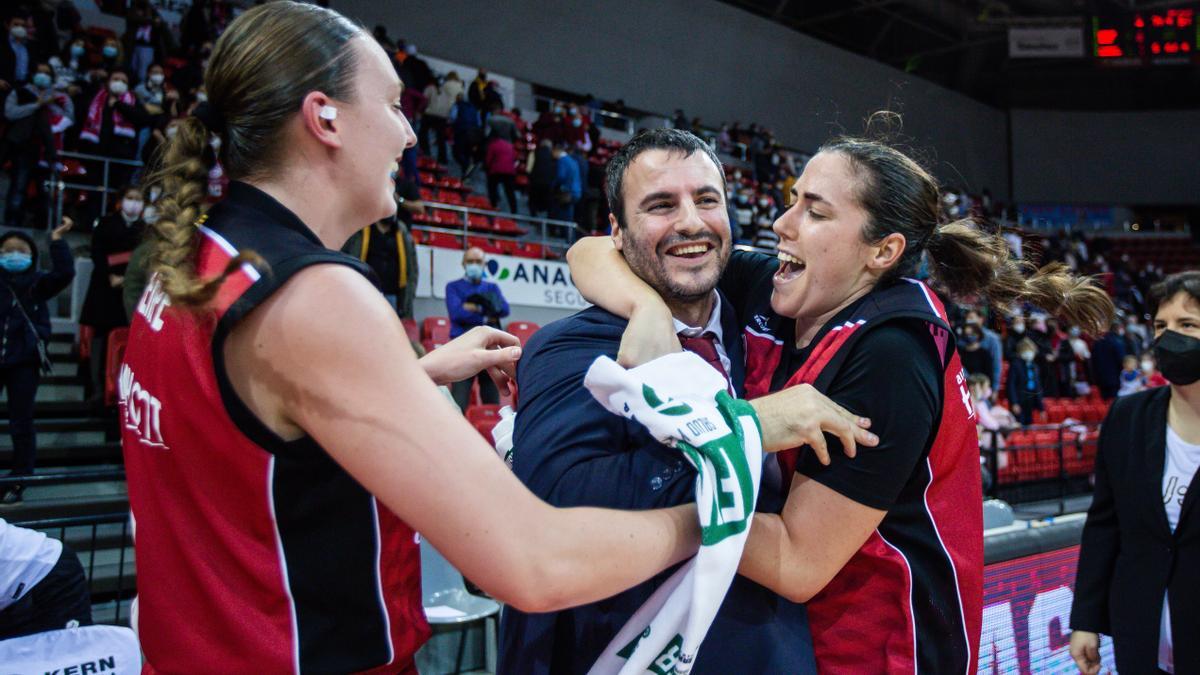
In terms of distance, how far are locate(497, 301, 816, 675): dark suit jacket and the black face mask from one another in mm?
1908

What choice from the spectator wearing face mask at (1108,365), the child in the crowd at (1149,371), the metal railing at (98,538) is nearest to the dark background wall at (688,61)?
the spectator wearing face mask at (1108,365)

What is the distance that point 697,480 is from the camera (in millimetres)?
1370

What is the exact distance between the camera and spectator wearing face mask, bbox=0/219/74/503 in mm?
5945

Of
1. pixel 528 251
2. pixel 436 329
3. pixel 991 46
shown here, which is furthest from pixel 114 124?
pixel 991 46

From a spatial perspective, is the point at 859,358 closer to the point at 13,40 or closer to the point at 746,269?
the point at 746,269

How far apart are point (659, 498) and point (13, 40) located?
37.7 ft

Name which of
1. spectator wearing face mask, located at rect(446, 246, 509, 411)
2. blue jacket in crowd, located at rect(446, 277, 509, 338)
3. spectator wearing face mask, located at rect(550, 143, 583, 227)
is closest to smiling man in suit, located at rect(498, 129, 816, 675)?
spectator wearing face mask, located at rect(446, 246, 509, 411)

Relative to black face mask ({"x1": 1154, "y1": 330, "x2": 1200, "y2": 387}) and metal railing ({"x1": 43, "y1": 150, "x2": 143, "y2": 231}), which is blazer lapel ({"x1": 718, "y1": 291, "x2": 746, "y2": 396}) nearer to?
black face mask ({"x1": 1154, "y1": 330, "x2": 1200, "y2": 387})

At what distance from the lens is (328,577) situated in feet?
4.21

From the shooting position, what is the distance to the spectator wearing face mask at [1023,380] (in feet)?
43.9

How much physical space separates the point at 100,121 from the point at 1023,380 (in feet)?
42.1

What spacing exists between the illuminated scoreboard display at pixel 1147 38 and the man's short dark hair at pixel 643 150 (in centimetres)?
2266

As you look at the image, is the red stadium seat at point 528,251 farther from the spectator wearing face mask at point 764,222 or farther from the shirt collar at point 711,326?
the shirt collar at point 711,326

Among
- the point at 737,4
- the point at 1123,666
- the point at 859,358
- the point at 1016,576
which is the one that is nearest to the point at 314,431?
the point at 859,358
